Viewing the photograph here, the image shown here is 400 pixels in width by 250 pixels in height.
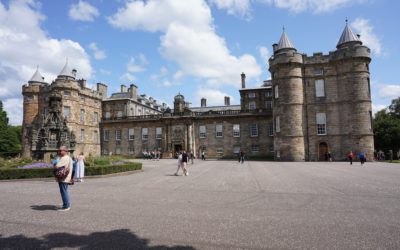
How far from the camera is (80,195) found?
33.9 ft

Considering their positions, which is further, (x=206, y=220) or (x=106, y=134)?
(x=106, y=134)

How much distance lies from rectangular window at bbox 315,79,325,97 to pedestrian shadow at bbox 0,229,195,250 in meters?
34.9

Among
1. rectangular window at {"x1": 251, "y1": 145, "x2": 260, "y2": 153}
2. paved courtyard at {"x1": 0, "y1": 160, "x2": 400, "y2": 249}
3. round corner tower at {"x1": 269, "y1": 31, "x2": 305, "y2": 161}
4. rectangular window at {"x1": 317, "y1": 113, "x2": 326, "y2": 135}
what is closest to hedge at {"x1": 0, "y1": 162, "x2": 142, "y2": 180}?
paved courtyard at {"x1": 0, "y1": 160, "x2": 400, "y2": 249}

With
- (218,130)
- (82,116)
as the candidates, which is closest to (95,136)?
(82,116)

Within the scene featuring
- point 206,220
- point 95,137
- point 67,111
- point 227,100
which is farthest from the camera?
point 227,100

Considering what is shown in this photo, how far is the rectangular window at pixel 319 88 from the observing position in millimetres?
35250

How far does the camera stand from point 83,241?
5.16 metres

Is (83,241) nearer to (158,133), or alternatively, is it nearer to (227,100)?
(158,133)

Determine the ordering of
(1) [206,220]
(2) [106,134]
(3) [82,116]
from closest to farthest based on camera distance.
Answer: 1. (1) [206,220]
2. (3) [82,116]
3. (2) [106,134]

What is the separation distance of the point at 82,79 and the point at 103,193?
42372mm

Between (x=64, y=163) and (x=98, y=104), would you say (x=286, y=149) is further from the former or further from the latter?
(x=98, y=104)

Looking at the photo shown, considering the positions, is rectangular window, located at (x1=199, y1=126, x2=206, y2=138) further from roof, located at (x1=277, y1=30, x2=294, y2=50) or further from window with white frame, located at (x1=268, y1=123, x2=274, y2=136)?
roof, located at (x1=277, y1=30, x2=294, y2=50)

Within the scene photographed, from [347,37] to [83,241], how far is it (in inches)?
1543

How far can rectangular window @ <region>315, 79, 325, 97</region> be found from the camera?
3525 cm
